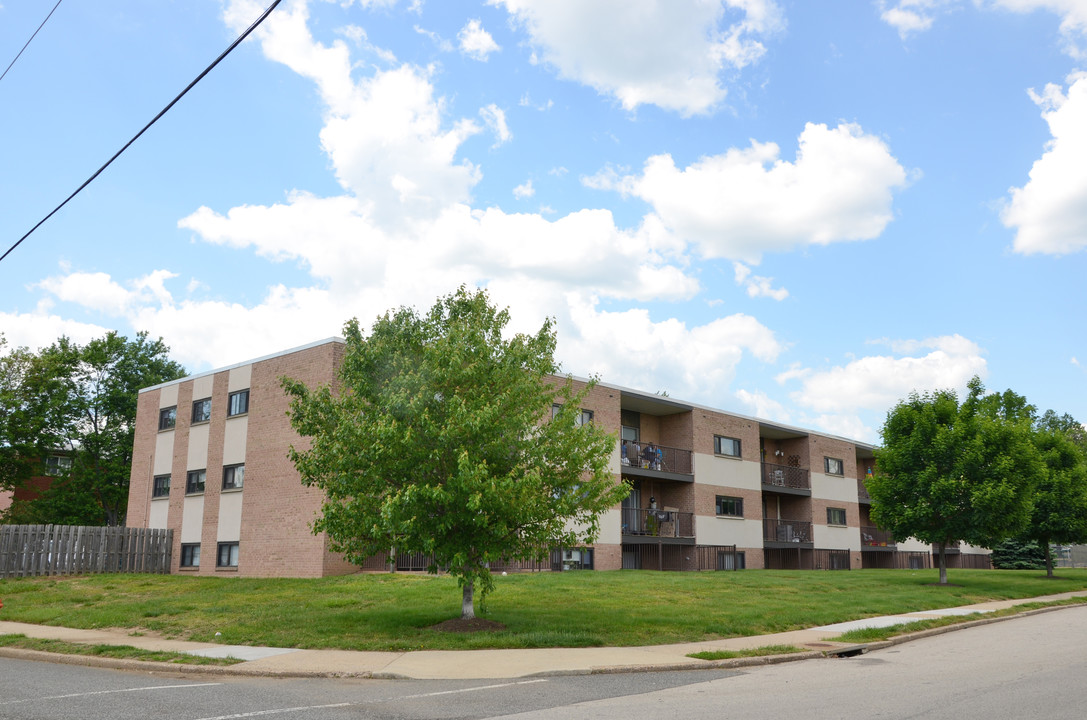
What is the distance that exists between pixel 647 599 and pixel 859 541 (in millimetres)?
29553

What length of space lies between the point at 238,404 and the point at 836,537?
97.9ft

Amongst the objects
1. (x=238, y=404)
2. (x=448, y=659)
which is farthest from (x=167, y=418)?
(x=448, y=659)

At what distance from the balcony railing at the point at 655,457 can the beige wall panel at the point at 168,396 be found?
17.8m

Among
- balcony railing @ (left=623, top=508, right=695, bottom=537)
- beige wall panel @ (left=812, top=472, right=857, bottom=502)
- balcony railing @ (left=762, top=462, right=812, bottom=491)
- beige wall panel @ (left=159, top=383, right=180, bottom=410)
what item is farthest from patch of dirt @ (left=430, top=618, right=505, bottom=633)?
beige wall panel @ (left=812, top=472, right=857, bottom=502)

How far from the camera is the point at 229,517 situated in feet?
100

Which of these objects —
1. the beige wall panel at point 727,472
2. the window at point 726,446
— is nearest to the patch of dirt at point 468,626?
the beige wall panel at point 727,472

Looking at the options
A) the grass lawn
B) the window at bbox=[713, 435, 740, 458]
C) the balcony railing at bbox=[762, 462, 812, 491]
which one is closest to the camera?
the grass lawn

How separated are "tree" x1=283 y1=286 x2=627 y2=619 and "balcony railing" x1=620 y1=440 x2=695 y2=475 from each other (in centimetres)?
1783

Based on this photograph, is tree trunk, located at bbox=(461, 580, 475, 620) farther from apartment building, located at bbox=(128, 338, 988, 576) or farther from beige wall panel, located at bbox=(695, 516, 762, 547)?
beige wall panel, located at bbox=(695, 516, 762, 547)

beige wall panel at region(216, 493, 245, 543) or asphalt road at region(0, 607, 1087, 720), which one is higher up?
beige wall panel at region(216, 493, 245, 543)

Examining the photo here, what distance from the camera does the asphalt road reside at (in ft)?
28.4

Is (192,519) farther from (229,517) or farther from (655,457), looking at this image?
(655,457)

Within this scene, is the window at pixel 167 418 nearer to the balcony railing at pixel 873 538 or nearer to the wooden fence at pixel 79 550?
the wooden fence at pixel 79 550

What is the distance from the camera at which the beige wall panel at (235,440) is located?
30734 millimetres
